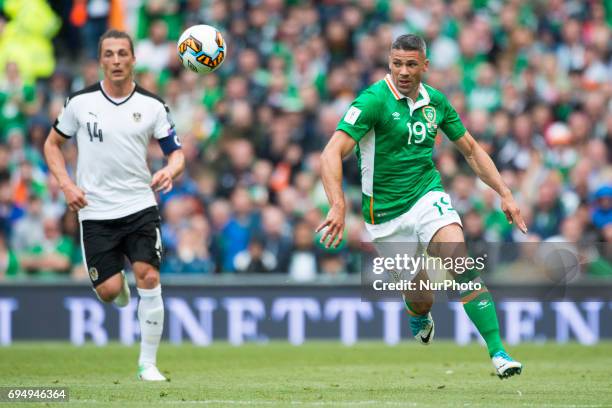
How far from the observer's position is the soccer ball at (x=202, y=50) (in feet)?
37.8

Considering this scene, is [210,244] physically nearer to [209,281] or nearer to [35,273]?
[209,281]

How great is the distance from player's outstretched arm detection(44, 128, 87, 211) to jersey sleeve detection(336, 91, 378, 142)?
7.39 feet

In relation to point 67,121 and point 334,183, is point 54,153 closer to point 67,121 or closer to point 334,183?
point 67,121

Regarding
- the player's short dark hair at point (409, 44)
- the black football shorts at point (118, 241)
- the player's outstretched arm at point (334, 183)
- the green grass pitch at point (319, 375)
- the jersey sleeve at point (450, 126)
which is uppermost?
the player's short dark hair at point (409, 44)

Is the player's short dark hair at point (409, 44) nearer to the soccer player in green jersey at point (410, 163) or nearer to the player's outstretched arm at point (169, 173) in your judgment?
the soccer player in green jersey at point (410, 163)

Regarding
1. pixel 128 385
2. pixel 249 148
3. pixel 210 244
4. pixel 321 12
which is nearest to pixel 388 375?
pixel 128 385

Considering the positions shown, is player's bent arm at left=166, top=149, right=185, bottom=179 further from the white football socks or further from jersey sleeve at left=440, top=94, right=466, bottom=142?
jersey sleeve at left=440, top=94, right=466, bottom=142

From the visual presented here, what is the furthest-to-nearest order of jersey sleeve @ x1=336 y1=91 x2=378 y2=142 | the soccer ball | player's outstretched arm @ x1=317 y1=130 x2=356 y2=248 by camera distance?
the soccer ball < jersey sleeve @ x1=336 y1=91 x2=378 y2=142 < player's outstretched arm @ x1=317 y1=130 x2=356 y2=248

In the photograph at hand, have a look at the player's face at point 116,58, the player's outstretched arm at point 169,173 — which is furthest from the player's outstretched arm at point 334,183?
the player's face at point 116,58

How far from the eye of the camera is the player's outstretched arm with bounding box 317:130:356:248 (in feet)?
30.2

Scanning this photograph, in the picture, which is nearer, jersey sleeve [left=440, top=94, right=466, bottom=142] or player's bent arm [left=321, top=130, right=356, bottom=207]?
player's bent arm [left=321, top=130, right=356, bottom=207]

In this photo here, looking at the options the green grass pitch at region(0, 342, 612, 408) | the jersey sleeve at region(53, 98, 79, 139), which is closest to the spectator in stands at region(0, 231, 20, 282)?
the green grass pitch at region(0, 342, 612, 408)

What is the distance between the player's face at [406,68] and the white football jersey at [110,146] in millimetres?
2194

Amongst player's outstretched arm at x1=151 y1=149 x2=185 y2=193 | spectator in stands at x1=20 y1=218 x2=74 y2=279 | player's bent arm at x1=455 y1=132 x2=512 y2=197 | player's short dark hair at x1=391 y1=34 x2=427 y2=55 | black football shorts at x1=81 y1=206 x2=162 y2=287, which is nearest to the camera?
player's short dark hair at x1=391 y1=34 x2=427 y2=55
